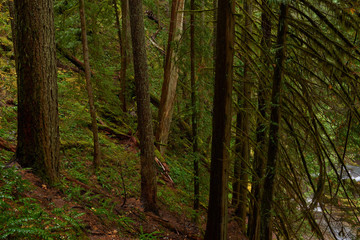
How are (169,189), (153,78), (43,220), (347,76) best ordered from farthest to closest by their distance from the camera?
1. (153,78)
2. (169,189)
3. (347,76)
4. (43,220)

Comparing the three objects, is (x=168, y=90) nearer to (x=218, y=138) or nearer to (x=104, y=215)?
(x=218, y=138)

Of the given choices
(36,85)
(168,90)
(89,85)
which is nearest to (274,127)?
(36,85)

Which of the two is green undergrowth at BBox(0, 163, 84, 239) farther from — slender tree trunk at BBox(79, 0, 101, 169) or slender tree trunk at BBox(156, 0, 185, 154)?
slender tree trunk at BBox(156, 0, 185, 154)

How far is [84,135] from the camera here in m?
9.38

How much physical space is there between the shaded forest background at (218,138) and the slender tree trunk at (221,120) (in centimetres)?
3

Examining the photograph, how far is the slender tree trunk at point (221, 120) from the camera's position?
447 centimetres

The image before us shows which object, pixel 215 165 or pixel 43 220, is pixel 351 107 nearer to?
pixel 215 165

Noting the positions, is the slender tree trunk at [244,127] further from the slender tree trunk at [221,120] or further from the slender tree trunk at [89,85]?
the slender tree trunk at [89,85]

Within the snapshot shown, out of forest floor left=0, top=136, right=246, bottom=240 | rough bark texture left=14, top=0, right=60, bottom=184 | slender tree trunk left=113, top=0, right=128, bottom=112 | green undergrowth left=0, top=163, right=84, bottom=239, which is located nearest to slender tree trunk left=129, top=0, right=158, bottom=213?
forest floor left=0, top=136, right=246, bottom=240

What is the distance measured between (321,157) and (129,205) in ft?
15.1

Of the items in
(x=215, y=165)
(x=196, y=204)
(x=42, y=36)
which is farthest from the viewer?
(x=196, y=204)

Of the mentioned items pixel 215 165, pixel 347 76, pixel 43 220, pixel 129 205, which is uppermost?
pixel 347 76

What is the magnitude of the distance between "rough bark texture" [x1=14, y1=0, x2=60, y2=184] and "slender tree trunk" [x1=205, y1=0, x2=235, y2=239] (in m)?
2.95

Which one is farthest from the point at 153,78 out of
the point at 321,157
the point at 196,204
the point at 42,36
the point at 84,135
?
the point at 321,157
